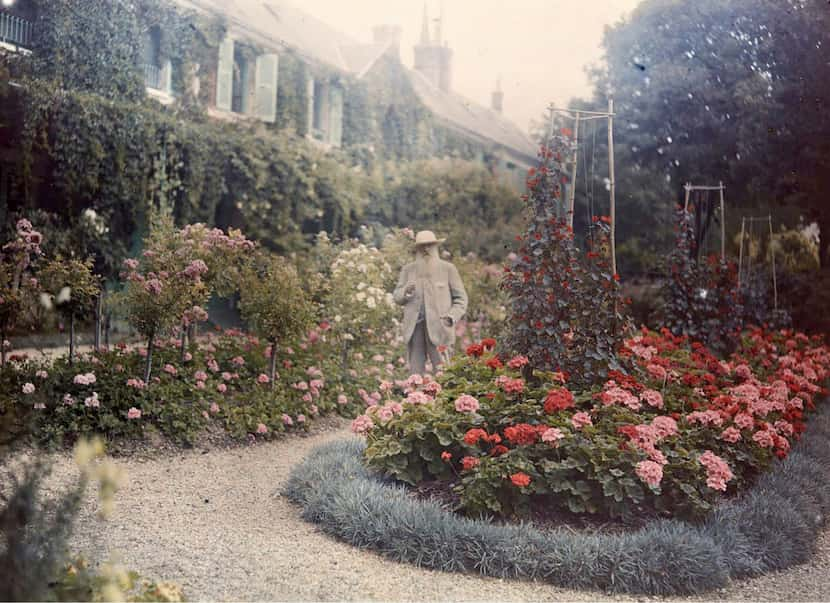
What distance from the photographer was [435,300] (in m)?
6.48

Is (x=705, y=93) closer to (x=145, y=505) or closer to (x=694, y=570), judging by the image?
(x=694, y=570)

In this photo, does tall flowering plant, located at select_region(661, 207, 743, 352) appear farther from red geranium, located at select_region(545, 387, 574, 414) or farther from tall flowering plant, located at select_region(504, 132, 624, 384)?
red geranium, located at select_region(545, 387, 574, 414)

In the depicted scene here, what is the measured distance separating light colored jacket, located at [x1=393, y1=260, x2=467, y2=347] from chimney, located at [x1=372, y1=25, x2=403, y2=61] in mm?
5304

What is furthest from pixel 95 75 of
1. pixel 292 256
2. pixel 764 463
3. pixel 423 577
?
pixel 764 463

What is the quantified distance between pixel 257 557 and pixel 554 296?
272 centimetres

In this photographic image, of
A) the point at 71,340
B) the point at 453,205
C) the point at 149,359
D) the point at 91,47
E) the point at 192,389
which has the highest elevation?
the point at 91,47

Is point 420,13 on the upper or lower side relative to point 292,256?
upper

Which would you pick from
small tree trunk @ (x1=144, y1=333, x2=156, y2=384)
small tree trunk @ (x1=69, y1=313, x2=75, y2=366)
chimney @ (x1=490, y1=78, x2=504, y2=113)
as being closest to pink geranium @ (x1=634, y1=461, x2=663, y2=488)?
small tree trunk @ (x1=144, y1=333, x2=156, y2=384)

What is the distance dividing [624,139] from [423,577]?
989cm

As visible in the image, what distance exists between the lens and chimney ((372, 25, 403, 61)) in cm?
1122

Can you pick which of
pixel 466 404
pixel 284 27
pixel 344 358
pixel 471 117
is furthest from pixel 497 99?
pixel 466 404

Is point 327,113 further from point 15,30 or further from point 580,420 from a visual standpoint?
point 580,420

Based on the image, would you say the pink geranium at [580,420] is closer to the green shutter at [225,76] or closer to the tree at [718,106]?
the tree at [718,106]

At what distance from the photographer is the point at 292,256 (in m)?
10.3
